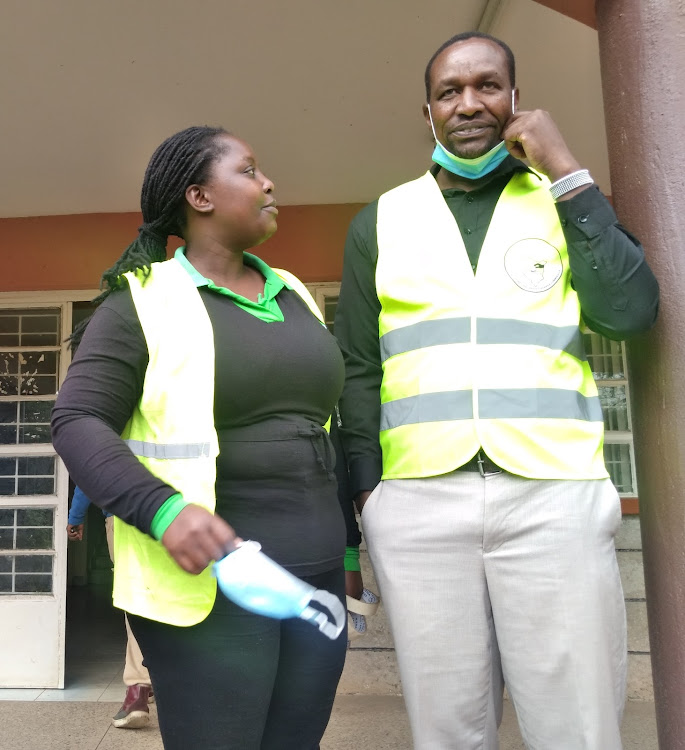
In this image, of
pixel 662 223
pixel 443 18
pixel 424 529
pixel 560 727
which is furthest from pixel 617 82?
pixel 443 18

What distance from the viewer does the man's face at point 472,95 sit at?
1684 millimetres

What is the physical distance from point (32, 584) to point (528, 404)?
3873mm

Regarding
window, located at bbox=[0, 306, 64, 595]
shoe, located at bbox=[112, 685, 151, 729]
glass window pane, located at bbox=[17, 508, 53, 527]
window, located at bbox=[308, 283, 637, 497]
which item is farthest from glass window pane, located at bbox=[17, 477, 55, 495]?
window, located at bbox=[308, 283, 637, 497]

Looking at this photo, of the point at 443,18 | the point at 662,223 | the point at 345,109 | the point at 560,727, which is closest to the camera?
the point at 560,727

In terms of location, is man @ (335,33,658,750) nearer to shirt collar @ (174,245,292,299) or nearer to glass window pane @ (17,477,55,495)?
shirt collar @ (174,245,292,299)

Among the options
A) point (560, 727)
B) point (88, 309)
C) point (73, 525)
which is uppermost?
point (88, 309)

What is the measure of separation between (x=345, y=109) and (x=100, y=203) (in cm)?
170

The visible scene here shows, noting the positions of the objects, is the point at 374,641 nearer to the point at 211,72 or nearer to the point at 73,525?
the point at 73,525

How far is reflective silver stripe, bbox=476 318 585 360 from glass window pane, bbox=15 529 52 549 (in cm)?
373

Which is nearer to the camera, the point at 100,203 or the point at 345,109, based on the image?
the point at 345,109

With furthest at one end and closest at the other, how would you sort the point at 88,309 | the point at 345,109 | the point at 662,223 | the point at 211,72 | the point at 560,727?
the point at 88,309 < the point at 345,109 < the point at 211,72 < the point at 662,223 < the point at 560,727

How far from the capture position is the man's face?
1684 mm

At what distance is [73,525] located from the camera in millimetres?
3908

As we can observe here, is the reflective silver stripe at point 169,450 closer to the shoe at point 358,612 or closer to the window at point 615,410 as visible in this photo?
the shoe at point 358,612
